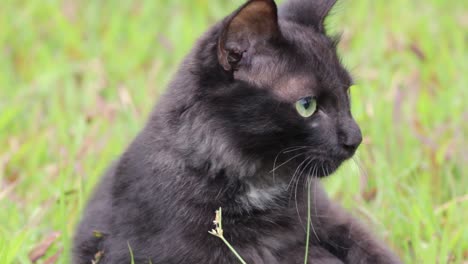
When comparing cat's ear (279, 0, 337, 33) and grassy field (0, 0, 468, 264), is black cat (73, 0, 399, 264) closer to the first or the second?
cat's ear (279, 0, 337, 33)

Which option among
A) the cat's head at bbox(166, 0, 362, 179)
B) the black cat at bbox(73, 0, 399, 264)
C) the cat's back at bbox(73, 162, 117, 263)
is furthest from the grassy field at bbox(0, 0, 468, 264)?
the cat's head at bbox(166, 0, 362, 179)

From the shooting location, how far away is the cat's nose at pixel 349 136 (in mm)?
2859

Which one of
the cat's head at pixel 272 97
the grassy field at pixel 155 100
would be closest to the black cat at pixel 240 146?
the cat's head at pixel 272 97

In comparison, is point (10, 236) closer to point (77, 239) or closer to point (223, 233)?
point (77, 239)

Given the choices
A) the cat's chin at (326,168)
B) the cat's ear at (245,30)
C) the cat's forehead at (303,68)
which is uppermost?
the cat's ear at (245,30)

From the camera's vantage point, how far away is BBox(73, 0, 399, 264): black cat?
9.26 feet

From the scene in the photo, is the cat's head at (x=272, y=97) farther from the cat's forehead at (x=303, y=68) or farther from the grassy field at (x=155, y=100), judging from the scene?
the grassy field at (x=155, y=100)

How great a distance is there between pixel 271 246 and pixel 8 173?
187cm

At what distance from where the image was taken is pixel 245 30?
2801 millimetres

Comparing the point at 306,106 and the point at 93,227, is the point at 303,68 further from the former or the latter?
the point at 93,227

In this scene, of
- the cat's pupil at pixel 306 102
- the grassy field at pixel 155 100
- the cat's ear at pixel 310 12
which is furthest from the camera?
the grassy field at pixel 155 100

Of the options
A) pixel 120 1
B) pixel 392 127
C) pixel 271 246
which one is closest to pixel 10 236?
pixel 271 246

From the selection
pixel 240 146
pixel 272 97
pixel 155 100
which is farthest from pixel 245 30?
pixel 155 100

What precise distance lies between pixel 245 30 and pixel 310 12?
432 mm
